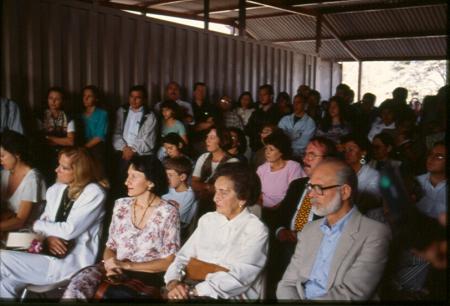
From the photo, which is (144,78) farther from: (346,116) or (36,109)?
(346,116)

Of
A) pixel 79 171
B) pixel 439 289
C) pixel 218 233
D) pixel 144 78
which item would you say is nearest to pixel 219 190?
pixel 218 233

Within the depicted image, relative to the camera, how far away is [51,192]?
2566 millimetres

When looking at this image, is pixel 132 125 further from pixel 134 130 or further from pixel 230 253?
pixel 230 253

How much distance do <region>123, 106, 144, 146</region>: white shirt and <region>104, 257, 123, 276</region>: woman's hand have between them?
1.77 m

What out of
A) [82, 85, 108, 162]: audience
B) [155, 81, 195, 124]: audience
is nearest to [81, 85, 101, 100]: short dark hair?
[82, 85, 108, 162]: audience

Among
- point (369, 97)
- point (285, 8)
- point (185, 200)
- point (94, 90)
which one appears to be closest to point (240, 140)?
point (185, 200)

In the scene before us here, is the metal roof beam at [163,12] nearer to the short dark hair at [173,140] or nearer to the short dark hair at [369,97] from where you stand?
the short dark hair at [369,97]

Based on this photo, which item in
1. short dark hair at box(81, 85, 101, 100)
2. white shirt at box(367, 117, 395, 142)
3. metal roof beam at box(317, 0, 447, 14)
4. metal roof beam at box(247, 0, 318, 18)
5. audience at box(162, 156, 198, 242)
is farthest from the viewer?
metal roof beam at box(247, 0, 318, 18)

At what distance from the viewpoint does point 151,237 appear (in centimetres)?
230

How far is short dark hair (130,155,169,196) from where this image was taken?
2.42m

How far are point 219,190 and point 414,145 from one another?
6.29ft

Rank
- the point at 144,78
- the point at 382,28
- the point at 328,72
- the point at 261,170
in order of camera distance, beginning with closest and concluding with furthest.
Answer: the point at 261,170, the point at 144,78, the point at 382,28, the point at 328,72

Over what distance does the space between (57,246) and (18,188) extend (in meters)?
0.49

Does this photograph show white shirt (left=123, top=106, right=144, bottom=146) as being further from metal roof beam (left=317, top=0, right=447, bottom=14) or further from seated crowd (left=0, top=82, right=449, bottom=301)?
metal roof beam (left=317, top=0, right=447, bottom=14)
